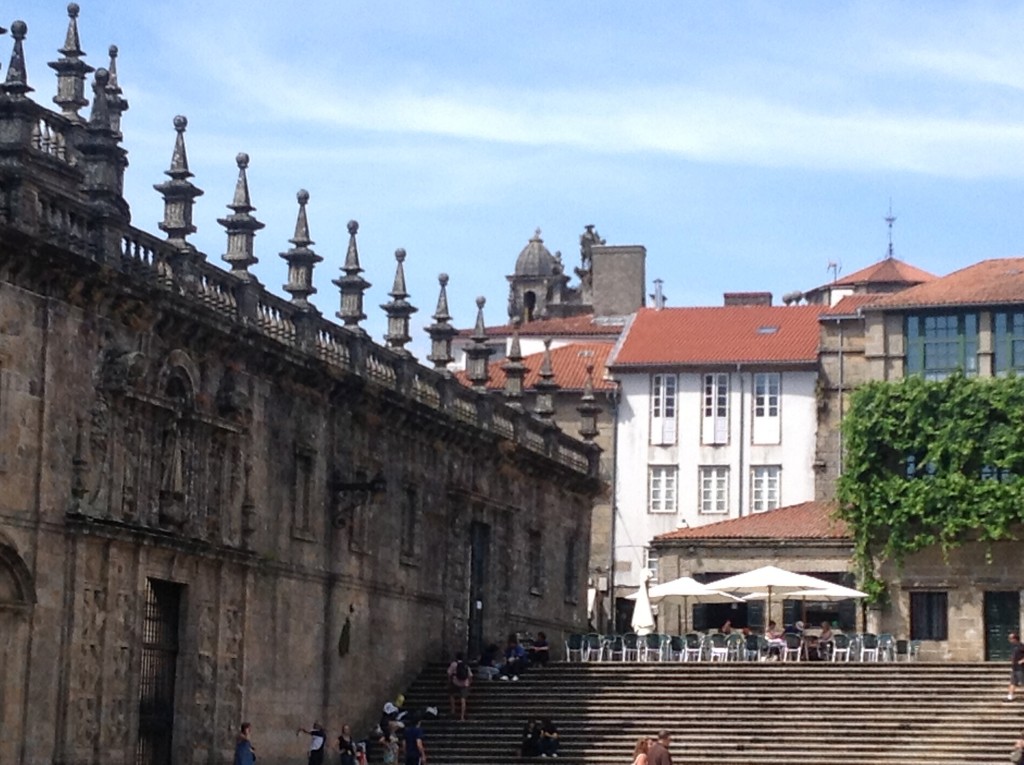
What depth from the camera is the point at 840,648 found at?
46.8 metres

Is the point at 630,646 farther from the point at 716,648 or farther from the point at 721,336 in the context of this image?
the point at 721,336

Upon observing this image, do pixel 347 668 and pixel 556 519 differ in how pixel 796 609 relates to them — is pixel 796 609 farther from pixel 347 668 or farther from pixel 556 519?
pixel 347 668

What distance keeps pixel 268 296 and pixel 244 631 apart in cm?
563

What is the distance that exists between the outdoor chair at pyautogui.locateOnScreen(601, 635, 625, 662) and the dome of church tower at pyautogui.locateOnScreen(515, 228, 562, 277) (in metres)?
49.6

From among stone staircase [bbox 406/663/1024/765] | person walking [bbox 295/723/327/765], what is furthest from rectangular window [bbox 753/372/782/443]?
person walking [bbox 295/723/327/765]

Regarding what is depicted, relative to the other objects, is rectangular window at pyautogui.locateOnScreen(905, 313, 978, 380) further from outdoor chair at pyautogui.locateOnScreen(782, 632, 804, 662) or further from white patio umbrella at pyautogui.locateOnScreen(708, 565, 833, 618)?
outdoor chair at pyautogui.locateOnScreen(782, 632, 804, 662)

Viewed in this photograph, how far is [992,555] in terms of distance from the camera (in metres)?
58.4

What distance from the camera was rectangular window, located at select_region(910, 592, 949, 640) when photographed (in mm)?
58719

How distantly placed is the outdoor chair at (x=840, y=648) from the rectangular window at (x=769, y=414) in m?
23.0

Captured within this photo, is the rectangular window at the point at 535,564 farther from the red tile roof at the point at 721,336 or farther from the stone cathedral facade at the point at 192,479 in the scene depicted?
the red tile roof at the point at 721,336

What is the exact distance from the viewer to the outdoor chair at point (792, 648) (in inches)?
1805

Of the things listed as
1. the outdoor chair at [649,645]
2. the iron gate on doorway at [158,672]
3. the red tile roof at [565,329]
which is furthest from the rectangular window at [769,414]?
the iron gate on doorway at [158,672]

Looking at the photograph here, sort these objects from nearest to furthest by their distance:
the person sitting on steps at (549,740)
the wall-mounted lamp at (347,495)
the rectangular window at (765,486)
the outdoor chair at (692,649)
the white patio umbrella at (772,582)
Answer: the person sitting on steps at (549,740)
the wall-mounted lamp at (347,495)
the outdoor chair at (692,649)
the white patio umbrella at (772,582)
the rectangular window at (765,486)

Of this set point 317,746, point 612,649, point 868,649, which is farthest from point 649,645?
point 317,746
